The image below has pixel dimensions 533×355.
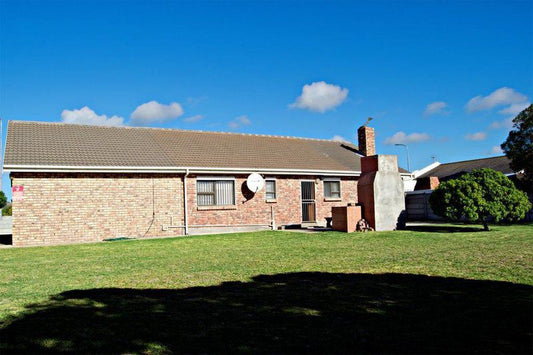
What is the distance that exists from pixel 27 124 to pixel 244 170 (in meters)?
Result: 10.4

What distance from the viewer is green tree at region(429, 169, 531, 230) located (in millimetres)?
14806

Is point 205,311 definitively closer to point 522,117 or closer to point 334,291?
point 334,291

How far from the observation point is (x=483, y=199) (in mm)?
14906

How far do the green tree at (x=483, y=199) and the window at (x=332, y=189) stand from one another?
746 centimetres

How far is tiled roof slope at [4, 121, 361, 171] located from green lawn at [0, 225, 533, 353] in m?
8.22

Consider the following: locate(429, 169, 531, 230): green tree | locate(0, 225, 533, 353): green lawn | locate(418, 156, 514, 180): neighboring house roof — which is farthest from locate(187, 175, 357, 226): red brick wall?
locate(418, 156, 514, 180): neighboring house roof

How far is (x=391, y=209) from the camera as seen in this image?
16.6m

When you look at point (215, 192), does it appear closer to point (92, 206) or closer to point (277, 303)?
point (92, 206)

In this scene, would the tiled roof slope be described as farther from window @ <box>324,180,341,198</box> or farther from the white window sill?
the white window sill

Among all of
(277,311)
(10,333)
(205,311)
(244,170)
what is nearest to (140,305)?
(205,311)

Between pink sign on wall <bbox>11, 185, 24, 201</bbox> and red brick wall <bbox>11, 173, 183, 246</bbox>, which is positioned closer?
pink sign on wall <bbox>11, 185, 24, 201</bbox>

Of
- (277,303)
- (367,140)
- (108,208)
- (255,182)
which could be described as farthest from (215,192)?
(277,303)

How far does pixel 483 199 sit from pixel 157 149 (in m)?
14.0

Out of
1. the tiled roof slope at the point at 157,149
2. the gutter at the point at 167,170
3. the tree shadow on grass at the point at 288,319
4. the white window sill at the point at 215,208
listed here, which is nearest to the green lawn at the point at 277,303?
the tree shadow on grass at the point at 288,319
